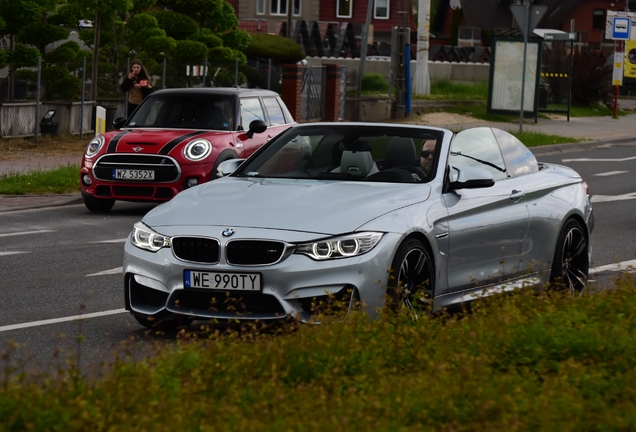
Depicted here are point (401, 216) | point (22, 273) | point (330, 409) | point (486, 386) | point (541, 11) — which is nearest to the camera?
point (330, 409)

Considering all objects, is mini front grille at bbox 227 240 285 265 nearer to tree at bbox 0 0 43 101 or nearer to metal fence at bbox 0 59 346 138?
metal fence at bbox 0 59 346 138

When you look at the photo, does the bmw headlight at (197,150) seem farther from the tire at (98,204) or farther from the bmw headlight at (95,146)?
the tire at (98,204)

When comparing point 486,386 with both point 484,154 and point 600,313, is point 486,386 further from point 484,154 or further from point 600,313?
point 484,154

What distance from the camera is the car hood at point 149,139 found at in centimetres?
1463

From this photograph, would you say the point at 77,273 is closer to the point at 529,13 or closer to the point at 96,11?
the point at 96,11

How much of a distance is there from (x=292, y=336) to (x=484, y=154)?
130 inches

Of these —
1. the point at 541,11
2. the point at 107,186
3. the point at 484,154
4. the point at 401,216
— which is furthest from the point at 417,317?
the point at 541,11

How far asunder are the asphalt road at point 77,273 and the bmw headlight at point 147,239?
44cm

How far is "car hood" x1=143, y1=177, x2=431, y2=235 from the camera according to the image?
7.07 metres

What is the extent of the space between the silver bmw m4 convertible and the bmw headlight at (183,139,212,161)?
5.68 metres

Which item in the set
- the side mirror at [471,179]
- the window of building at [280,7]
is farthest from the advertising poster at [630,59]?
the window of building at [280,7]

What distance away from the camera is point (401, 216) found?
727cm

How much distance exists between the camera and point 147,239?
24.2 ft

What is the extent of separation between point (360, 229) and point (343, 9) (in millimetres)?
81256
